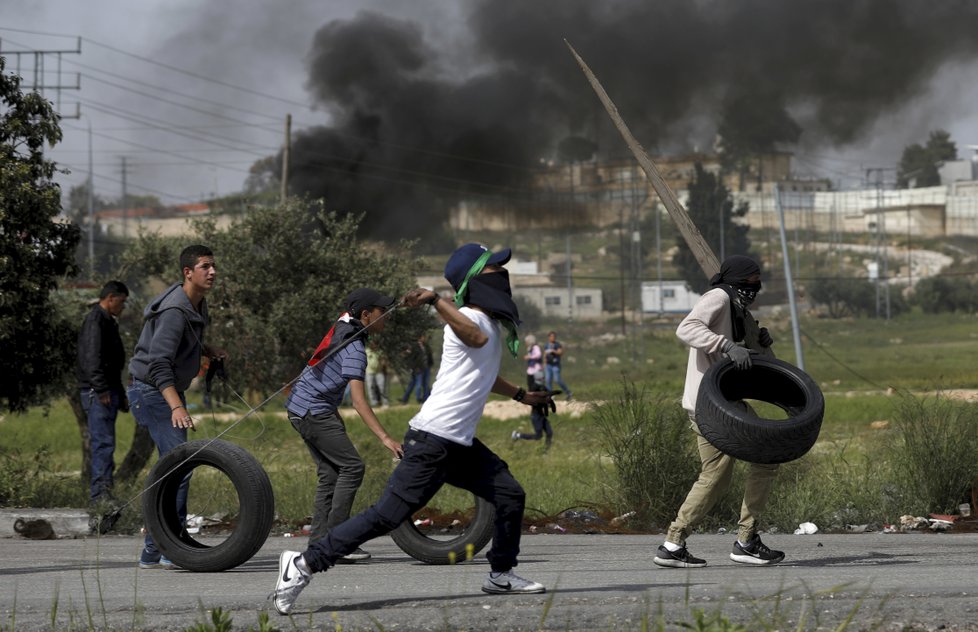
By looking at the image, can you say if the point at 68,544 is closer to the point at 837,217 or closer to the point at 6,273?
the point at 6,273

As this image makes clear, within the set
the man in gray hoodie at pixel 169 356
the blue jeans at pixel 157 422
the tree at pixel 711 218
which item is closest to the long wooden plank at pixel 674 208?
the man in gray hoodie at pixel 169 356

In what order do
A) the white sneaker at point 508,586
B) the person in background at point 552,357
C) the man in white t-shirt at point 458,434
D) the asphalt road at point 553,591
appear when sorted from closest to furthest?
1. the asphalt road at point 553,591
2. the man in white t-shirt at point 458,434
3. the white sneaker at point 508,586
4. the person in background at point 552,357

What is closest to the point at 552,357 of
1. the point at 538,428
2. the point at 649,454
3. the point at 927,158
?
the point at 538,428

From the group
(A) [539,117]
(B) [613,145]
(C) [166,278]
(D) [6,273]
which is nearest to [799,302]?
(B) [613,145]

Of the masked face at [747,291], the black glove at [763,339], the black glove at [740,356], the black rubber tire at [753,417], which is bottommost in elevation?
the black rubber tire at [753,417]

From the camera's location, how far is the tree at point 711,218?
8400 centimetres

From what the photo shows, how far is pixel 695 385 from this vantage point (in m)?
7.46

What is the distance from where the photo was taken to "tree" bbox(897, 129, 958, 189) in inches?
5118

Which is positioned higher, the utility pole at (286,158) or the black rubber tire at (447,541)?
the utility pole at (286,158)

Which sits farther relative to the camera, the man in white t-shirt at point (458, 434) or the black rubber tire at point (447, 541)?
the black rubber tire at point (447, 541)

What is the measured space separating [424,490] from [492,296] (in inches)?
33.4

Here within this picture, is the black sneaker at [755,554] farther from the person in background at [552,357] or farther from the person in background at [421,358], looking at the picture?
the person in background at [552,357]

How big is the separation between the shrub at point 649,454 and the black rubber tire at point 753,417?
271cm

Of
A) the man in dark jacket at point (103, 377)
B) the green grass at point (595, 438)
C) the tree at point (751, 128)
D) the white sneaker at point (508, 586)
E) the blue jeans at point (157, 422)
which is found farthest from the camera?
the tree at point (751, 128)
